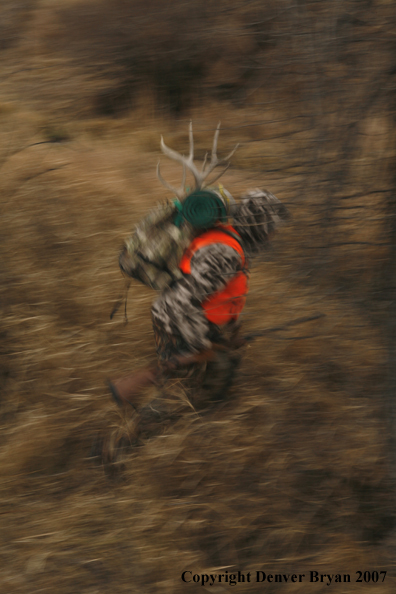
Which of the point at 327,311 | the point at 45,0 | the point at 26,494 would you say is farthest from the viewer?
the point at 45,0

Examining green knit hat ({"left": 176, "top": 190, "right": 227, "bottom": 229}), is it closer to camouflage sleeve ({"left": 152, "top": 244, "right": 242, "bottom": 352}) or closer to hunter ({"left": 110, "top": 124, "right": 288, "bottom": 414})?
hunter ({"left": 110, "top": 124, "right": 288, "bottom": 414})

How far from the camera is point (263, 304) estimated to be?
427 cm

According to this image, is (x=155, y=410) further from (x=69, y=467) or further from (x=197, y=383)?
(x=69, y=467)

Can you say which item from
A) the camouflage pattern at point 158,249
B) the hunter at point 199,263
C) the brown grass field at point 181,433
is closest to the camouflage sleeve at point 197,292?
the hunter at point 199,263

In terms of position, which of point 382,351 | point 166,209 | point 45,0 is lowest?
point 382,351

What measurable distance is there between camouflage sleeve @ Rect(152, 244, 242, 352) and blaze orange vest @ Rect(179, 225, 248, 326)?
33 mm

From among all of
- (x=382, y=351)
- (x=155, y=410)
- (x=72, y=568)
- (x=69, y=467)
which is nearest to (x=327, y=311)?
(x=382, y=351)

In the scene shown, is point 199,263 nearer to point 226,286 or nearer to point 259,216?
point 226,286

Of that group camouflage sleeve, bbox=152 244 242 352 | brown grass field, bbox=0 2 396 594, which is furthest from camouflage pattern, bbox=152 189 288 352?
brown grass field, bbox=0 2 396 594

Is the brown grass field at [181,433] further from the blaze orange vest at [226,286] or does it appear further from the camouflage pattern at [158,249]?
the camouflage pattern at [158,249]

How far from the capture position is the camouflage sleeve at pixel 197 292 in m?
2.62

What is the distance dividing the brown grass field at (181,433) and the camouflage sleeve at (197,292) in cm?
27

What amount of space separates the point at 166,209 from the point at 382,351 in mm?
1831

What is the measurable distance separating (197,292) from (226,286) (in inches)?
5.7
